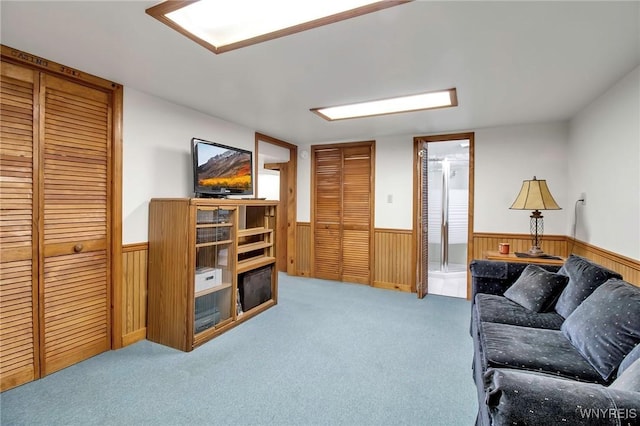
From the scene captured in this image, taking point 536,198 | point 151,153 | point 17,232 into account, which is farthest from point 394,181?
point 17,232

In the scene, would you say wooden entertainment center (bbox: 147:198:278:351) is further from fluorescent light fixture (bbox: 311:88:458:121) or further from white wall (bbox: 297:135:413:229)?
white wall (bbox: 297:135:413:229)

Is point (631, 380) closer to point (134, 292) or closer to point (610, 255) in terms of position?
point (610, 255)

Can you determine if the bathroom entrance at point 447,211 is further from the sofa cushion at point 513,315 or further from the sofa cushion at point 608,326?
the sofa cushion at point 608,326

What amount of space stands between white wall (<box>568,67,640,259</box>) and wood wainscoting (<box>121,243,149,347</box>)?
3744mm

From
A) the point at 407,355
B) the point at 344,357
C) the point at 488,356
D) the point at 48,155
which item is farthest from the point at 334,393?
the point at 48,155

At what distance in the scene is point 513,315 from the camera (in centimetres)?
212

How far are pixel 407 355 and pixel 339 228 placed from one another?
2549 mm

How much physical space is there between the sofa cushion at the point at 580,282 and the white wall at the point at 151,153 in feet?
10.7

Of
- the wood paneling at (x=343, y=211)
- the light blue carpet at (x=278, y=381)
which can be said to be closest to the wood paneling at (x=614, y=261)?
the light blue carpet at (x=278, y=381)

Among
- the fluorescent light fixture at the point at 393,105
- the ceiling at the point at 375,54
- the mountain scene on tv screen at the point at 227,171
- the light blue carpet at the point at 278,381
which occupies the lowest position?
the light blue carpet at the point at 278,381

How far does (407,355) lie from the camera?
253cm

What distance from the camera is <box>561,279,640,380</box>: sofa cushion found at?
136 centimetres

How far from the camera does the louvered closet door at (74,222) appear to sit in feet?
7.27

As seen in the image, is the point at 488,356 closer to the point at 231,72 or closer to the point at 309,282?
the point at 231,72
